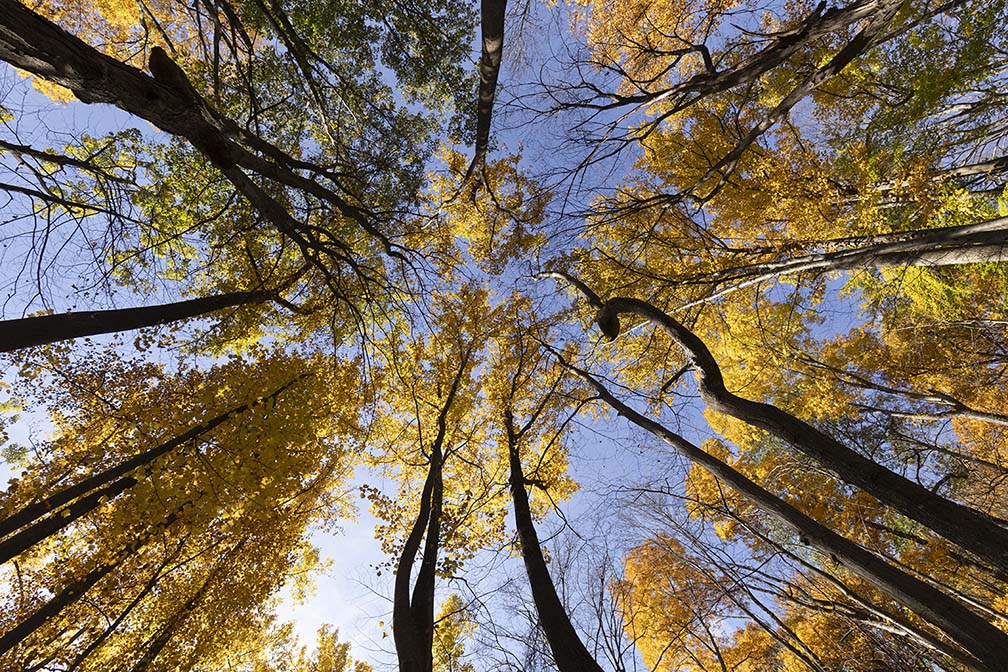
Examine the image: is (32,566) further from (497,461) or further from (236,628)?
(497,461)

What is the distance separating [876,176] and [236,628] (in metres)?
15.2

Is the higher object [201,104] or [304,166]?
[304,166]

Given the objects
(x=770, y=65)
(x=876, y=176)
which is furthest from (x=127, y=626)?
(x=876, y=176)

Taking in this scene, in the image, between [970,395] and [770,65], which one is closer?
[770,65]

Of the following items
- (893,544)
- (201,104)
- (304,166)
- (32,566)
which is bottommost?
(32,566)

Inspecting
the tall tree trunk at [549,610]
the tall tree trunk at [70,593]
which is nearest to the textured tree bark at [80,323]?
the tall tree trunk at [70,593]

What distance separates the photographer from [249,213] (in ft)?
20.4

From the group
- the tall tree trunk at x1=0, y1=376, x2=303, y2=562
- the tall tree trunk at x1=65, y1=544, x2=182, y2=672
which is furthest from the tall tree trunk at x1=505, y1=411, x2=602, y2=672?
the tall tree trunk at x1=65, y1=544, x2=182, y2=672

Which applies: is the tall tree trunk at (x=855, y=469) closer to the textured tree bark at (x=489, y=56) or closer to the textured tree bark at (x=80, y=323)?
the textured tree bark at (x=489, y=56)

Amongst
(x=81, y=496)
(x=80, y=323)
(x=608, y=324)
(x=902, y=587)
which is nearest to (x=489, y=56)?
(x=608, y=324)

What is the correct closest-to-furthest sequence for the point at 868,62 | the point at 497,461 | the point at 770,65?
the point at 770,65
the point at 868,62
the point at 497,461

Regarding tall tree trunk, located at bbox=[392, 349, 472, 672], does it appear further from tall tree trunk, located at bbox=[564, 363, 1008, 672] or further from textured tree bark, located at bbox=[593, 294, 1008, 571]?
tall tree trunk, located at bbox=[564, 363, 1008, 672]

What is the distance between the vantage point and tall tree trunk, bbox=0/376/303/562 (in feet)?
15.5

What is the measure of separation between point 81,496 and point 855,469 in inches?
413
